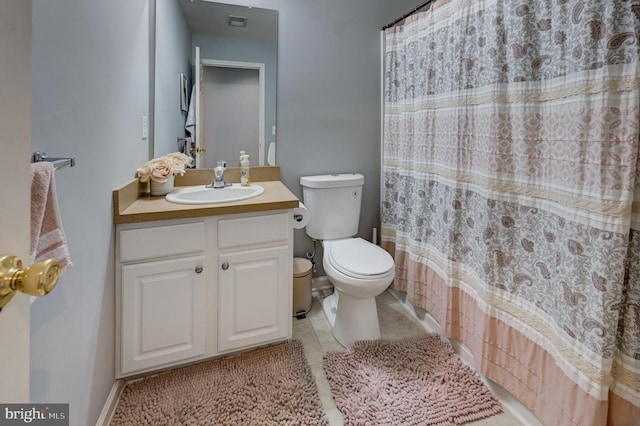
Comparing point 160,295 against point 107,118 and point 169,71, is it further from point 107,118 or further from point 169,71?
point 169,71

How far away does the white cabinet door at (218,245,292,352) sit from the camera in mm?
1633

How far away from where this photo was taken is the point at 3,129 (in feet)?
1.45

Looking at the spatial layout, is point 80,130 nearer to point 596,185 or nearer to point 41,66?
point 41,66

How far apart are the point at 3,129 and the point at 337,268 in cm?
152

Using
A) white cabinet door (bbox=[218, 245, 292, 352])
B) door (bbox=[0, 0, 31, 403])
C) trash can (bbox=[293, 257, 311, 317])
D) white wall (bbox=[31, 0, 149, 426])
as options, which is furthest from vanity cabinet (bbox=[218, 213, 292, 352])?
door (bbox=[0, 0, 31, 403])

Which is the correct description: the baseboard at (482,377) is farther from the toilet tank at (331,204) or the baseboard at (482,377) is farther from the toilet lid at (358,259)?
the toilet tank at (331,204)

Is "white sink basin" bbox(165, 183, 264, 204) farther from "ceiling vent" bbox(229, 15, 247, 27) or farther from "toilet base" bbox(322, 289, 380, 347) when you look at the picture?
"ceiling vent" bbox(229, 15, 247, 27)

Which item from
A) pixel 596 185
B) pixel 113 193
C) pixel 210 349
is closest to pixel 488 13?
pixel 596 185

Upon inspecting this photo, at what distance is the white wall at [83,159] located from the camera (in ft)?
2.81

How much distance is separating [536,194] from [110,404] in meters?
1.90

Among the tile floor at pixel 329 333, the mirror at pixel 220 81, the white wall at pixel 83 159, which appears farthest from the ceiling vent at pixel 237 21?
the tile floor at pixel 329 333

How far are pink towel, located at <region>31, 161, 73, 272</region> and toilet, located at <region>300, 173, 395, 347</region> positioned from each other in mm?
1263

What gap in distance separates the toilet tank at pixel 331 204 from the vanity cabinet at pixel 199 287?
47 centimetres

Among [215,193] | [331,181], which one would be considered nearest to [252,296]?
[215,193]
